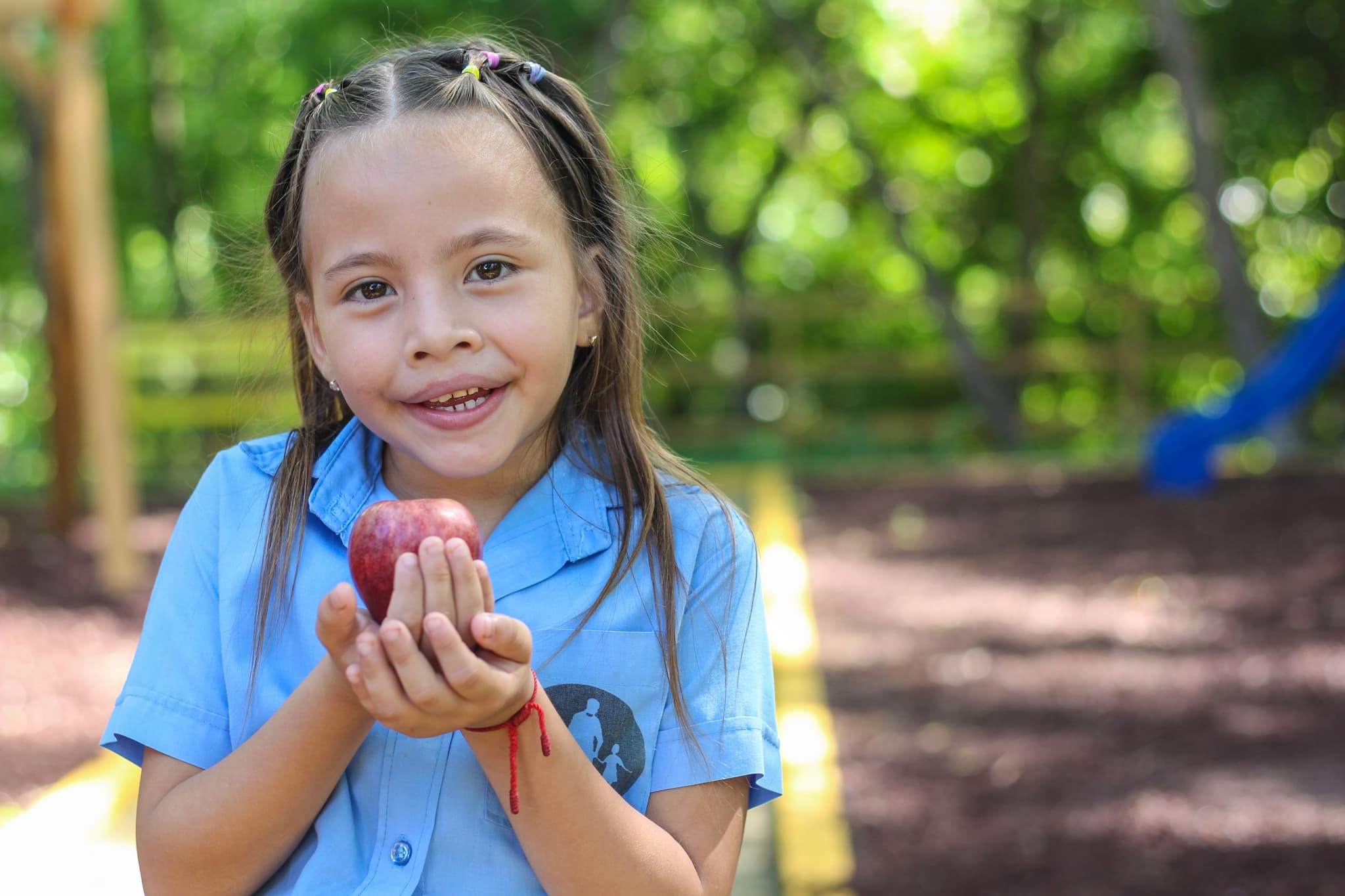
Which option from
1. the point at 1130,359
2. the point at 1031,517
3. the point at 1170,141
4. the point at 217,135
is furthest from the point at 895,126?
the point at 1031,517

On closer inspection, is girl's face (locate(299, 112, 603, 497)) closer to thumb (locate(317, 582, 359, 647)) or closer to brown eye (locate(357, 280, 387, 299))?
brown eye (locate(357, 280, 387, 299))

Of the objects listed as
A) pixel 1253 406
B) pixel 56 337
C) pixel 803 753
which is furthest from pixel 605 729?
pixel 1253 406

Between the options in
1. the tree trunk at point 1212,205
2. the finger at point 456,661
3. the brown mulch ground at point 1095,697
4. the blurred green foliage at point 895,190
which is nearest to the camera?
the finger at point 456,661

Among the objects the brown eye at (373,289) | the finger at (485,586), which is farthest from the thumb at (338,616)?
the brown eye at (373,289)

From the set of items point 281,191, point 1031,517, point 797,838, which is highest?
point 1031,517

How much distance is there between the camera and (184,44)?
70.7ft

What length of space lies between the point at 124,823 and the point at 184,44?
20.1 metres

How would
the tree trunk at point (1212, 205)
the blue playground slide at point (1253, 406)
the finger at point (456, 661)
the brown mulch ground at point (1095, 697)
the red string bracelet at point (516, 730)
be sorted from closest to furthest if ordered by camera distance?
1. the finger at point (456, 661)
2. the red string bracelet at point (516, 730)
3. the brown mulch ground at point (1095, 697)
4. the blue playground slide at point (1253, 406)
5. the tree trunk at point (1212, 205)

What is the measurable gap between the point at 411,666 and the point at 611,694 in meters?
0.42

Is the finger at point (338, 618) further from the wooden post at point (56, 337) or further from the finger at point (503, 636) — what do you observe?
the wooden post at point (56, 337)

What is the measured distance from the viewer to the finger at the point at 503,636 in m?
1.37

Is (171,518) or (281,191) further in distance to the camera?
(171,518)

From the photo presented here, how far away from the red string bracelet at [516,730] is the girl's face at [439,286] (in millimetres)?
308

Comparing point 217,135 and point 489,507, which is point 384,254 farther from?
point 217,135
